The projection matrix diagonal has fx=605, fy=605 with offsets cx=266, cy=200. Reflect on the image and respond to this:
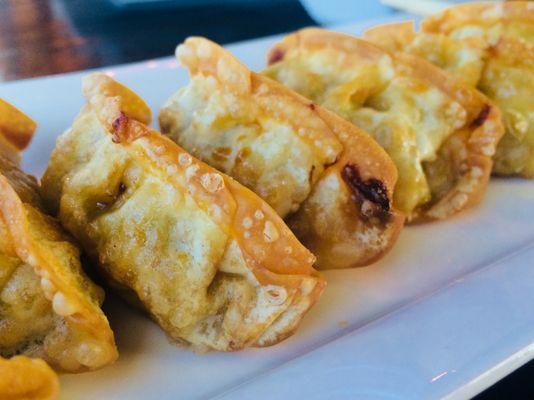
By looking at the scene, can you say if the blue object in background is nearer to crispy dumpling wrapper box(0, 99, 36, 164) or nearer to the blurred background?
the blurred background

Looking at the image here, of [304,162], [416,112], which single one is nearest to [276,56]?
[416,112]

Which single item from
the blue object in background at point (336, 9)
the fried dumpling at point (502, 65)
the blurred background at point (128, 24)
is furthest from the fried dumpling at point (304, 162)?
the blue object in background at point (336, 9)

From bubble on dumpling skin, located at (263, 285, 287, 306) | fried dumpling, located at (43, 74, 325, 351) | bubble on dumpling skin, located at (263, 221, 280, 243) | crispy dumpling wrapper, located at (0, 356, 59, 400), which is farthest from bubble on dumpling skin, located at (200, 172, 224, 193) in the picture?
crispy dumpling wrapper, located at (0, 356, 59, 400)

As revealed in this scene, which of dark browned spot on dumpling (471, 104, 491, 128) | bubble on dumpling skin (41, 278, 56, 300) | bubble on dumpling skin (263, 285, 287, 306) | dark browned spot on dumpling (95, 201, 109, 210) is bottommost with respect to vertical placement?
bubble on dumpling skin (263, 285, 287, 306)

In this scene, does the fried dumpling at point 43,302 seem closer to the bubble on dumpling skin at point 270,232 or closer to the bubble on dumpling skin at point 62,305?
the bubble on dumpling skin at point 62,305

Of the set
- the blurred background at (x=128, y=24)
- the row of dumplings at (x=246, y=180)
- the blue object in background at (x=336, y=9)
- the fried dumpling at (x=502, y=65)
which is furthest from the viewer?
the blue object in background at (x=336, y=9)

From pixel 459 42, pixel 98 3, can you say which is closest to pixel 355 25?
pixel 459 42

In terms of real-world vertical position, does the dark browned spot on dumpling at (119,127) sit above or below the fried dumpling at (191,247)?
above
